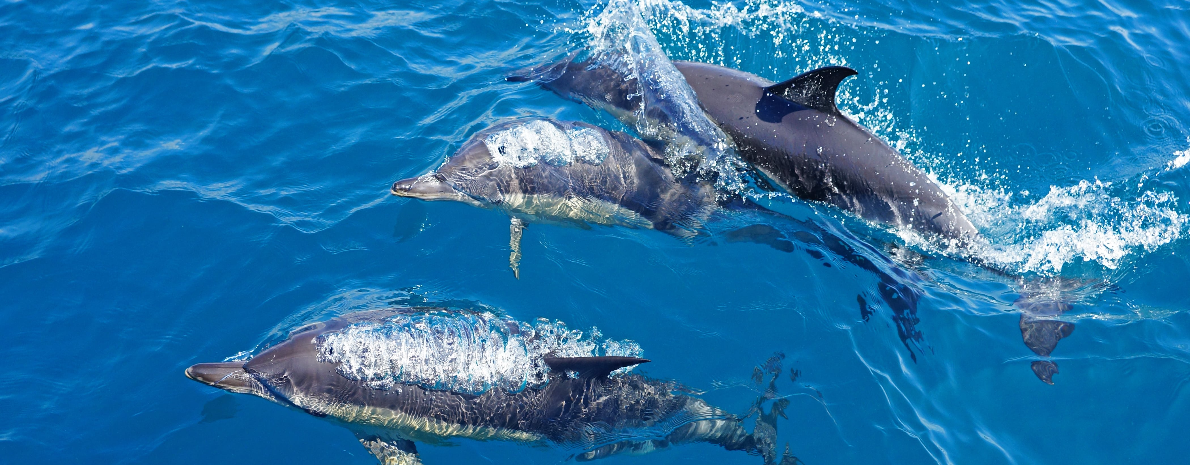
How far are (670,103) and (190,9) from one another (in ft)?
24.9

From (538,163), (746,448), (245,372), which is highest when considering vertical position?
(538,163)

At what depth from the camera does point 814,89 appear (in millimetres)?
7676

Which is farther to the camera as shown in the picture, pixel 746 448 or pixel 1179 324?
pixel 1179 324

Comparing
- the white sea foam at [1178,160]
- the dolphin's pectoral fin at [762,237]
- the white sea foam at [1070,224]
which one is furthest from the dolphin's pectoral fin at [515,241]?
the white sea foam at [1178,160]

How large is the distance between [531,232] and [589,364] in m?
2.72

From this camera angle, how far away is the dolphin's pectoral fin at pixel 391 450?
6.07m

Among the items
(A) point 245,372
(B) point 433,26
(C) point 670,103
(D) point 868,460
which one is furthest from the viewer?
(B) point 433,26

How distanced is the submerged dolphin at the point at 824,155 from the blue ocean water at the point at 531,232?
303mm

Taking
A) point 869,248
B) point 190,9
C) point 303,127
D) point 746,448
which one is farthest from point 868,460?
point 190,9

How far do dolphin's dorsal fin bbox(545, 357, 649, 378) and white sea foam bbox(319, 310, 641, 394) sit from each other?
0.20 m

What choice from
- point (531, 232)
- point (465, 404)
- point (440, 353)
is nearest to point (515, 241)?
point (531, 232)

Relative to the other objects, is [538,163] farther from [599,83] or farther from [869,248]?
[869,248]

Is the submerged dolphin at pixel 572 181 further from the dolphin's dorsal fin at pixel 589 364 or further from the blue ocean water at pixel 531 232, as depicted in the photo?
the dolphin's dorsal fin at pixel 589 364

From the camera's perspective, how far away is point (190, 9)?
1125 cm
